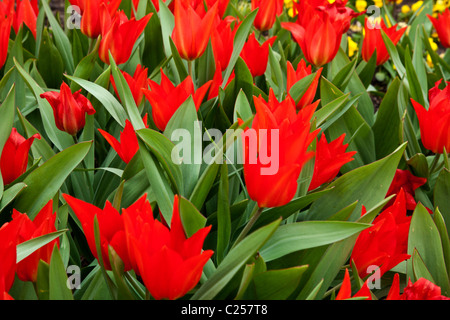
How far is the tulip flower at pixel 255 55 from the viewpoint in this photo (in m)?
1.33

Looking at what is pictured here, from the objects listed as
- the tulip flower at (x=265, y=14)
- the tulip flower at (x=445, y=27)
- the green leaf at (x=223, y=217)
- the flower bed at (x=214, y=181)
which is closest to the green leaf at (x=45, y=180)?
the flower bed at (x=214, y=181)

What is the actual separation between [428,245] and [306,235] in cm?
26

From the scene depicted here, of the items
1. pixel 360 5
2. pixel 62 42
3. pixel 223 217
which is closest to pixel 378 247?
pixel 223 217

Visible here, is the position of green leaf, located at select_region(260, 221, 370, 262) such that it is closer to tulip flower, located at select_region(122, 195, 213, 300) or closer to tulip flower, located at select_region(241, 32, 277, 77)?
tulip flower, located at select_region(122, 195, 213, 300)

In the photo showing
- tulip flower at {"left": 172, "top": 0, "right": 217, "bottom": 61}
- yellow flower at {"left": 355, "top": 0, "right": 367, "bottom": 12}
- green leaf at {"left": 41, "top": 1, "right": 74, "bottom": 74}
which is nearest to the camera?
tulip flower at {"left": 172, "top": 0, "right": 217, "bottom": 61}

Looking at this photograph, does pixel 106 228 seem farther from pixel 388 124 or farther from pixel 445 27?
pixel 445 27

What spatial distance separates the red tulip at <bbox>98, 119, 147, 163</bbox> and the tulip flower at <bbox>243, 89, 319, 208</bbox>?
0.27m

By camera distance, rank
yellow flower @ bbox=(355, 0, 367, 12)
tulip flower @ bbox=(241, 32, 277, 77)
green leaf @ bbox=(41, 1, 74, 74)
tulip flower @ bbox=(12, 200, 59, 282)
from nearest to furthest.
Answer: tulip flower @ bbox=(12, 200, 59, 282), tulip flower @ bbox=(241, 32, 277, 77), green leaf @ bbox=(41, 1, 74, 74), yellow flower @ bbox=(355, 0, 367, 12)

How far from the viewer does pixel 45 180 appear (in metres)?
0.90

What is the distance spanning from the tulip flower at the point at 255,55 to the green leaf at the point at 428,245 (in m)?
0.58

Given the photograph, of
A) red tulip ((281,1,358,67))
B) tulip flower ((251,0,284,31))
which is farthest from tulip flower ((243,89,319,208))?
tulip flower ((251,0,284,31))

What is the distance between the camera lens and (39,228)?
0.74m

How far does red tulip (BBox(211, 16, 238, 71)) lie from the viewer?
3.98 ft

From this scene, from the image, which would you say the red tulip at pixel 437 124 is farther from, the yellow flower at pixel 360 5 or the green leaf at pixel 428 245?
the yellow flower at pixel 360 5
